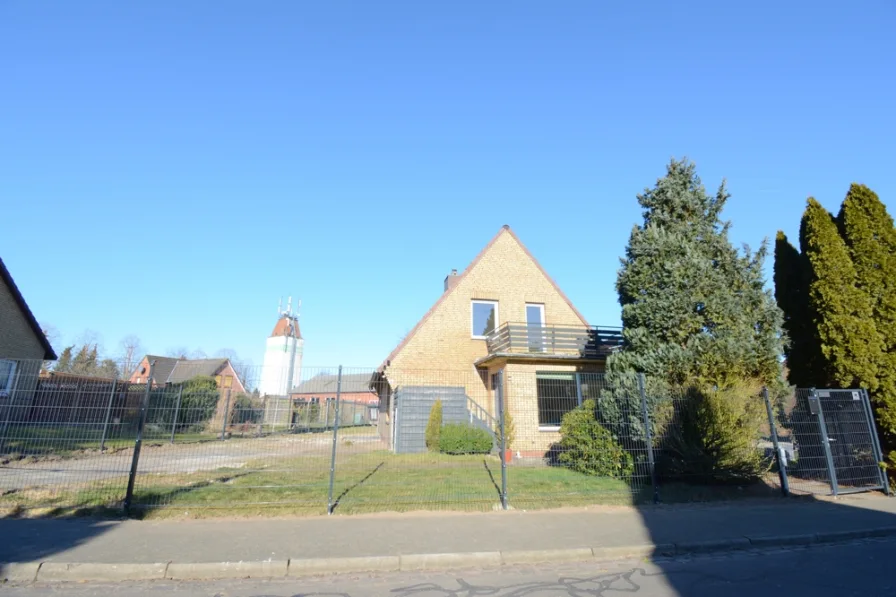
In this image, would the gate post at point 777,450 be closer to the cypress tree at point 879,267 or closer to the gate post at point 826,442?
the gate post at point 826,442

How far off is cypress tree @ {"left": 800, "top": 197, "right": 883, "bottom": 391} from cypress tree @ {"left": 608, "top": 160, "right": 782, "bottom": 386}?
1096 millimetres

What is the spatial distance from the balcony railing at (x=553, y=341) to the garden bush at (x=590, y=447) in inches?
196

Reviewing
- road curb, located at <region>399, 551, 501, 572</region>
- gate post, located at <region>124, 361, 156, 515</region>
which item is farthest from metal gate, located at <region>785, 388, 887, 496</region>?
gate post, located at <region>124, 361, 156, 515</region>

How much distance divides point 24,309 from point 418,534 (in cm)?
2772

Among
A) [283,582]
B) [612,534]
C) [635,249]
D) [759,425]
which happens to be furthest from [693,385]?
[283,582]

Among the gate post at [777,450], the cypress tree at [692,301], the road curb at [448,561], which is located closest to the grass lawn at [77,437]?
the road curb at [448,561]

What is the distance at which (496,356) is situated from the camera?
1645cm

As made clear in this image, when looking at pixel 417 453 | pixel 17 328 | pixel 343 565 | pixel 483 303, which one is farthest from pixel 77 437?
pixel 17 328

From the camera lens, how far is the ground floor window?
11.7 meters

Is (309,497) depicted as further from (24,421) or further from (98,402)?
(24,421)

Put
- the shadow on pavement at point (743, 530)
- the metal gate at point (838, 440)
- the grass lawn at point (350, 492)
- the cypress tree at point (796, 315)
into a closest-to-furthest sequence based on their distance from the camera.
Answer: the shadow on pavement at point (743, 530), the grass lawn at point (350, 492), the metal gate at point (838, 440), the cypress tree at point (796, 315)

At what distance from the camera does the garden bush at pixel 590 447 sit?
389 inches

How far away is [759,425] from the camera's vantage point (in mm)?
9336

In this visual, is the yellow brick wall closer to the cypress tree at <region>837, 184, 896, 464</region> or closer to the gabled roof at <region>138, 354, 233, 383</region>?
the cypress tree at <region>837, 184, 896, 464</region>
